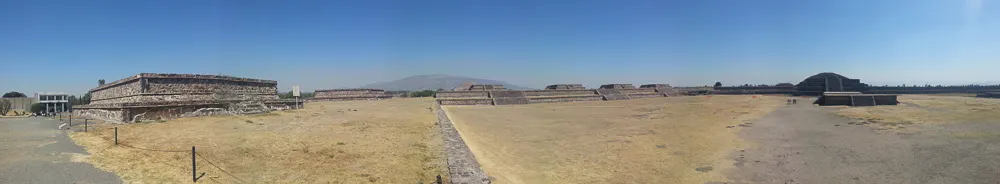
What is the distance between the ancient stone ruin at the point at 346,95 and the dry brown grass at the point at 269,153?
30030mm

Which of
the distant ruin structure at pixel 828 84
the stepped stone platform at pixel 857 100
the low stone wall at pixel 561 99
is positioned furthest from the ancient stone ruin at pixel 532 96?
the stepped stone platform at pixel 857 100

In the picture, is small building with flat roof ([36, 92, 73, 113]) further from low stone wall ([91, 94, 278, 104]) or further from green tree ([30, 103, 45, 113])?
low stone wall ([91, 94, 278, 104])

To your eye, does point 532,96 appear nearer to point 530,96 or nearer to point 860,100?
point 530,96

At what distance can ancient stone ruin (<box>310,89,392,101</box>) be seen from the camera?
4306 centimetres

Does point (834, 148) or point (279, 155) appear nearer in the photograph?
point (279, 155)

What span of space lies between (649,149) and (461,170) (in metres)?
6.32

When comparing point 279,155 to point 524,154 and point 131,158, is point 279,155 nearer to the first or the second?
point 131,158

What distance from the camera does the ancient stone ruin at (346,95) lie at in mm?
43062

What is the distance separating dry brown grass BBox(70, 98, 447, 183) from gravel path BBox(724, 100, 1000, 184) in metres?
7.36

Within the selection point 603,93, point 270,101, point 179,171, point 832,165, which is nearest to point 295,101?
point 270,101

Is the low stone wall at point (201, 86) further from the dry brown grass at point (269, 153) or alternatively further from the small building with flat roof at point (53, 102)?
the small building with flat roof at point (53, 102)

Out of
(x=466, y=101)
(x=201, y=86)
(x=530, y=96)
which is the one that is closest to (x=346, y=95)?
(x=466, y=101)

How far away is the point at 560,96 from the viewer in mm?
44000

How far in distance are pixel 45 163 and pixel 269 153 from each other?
335 centimetres
